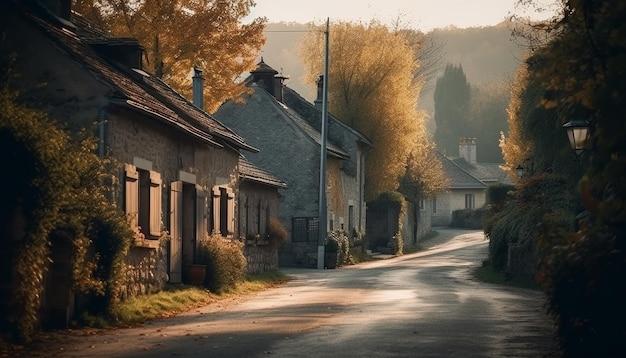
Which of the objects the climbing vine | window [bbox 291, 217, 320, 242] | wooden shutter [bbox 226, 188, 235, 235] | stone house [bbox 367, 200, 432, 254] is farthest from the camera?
stone house [bbox 367, 200, 432, 254]

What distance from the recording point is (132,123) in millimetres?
21375

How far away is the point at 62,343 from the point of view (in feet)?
47.3

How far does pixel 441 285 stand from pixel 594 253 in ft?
62.7

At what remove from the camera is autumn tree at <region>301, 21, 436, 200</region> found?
188 feet

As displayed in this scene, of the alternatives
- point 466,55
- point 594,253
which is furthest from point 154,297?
point 466,55

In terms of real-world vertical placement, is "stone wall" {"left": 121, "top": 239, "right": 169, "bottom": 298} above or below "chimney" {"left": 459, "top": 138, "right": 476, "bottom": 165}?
below

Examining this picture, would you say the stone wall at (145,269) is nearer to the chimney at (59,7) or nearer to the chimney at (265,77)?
the chimney at (59,7)

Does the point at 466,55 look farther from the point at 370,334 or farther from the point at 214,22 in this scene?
the point at 370,334

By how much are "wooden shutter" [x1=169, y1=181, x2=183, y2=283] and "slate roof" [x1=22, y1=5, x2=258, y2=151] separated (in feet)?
4.56

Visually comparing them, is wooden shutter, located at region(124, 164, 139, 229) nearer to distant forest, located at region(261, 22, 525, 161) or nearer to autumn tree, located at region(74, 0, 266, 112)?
autumn tree, located at region(74, 0, 266, 112)

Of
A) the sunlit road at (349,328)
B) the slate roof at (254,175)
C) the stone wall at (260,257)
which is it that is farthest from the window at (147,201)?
the stone wall at (260,257)

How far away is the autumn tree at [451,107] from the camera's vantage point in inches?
5320

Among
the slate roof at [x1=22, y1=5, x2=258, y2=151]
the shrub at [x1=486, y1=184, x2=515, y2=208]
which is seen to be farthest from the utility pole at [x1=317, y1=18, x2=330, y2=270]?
the slate roof at [x1=22, y1=5, x2=258, y2=151]

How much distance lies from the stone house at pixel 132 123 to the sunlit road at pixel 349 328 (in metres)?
2.10
